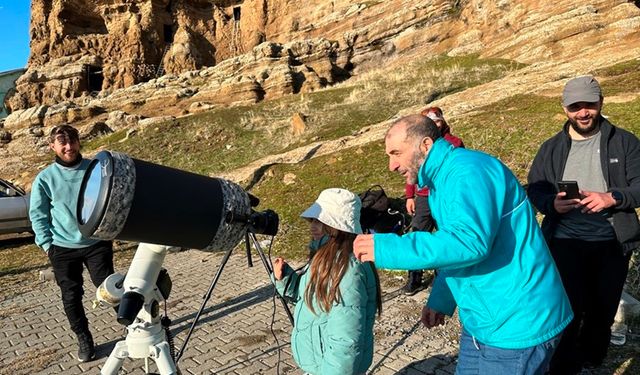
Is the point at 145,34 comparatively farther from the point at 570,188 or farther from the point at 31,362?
the point at 570,188

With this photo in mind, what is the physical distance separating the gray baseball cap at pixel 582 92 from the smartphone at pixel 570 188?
0.57 m

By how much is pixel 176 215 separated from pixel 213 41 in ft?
174

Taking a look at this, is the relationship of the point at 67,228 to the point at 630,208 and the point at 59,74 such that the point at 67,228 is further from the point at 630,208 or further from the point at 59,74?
the point at 59,74

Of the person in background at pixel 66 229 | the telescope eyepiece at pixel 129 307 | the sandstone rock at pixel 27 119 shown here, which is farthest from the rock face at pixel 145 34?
the telescope eyepiece at pixel 129 307

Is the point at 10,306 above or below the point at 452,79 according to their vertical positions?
Answer: below

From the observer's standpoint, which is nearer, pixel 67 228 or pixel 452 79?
pixel 67 228

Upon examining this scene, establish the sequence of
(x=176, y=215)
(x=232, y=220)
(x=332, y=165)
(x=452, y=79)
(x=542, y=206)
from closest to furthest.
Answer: (x=176, y=215) < (x=232, y=220) < (x=542, y=206) < (x=332, y=165) < (x=452, y=79)

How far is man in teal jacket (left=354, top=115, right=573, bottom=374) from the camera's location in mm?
1897

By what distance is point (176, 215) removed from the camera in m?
2.33

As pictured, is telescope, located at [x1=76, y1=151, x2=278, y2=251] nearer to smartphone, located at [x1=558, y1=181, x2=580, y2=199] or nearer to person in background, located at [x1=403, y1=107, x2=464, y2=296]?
smartphone, located at [x1=558, y1=181, x2=580, y2=199]

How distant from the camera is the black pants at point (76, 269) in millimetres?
4629

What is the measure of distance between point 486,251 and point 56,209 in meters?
4.23

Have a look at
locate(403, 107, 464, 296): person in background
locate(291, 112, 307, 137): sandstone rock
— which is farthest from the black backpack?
locate(291, 112, 307, 137): sandstone rock

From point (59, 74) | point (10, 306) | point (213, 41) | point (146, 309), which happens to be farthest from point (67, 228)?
point (213, 41)
